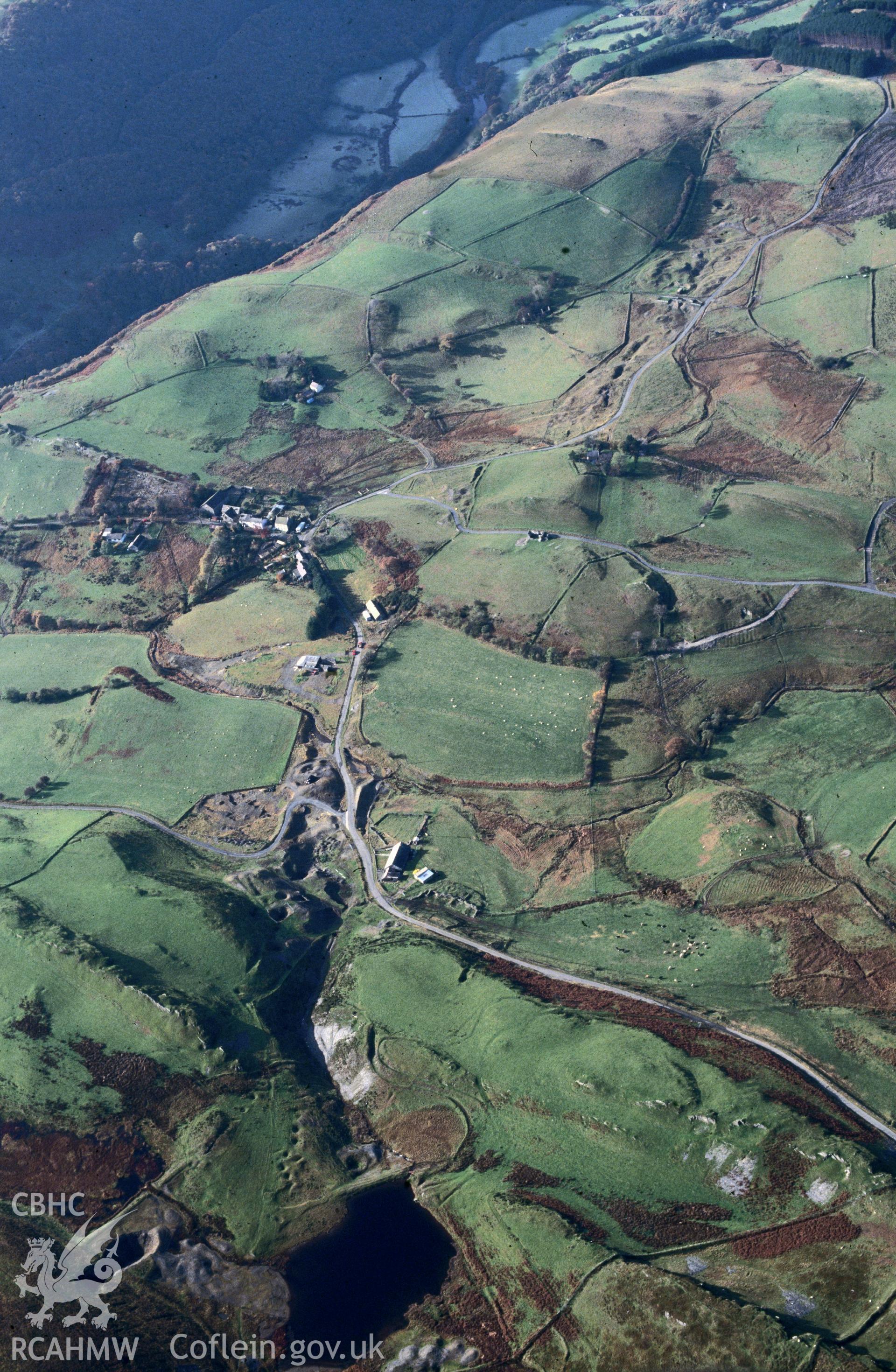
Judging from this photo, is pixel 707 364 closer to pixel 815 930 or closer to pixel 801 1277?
pixel 815 930

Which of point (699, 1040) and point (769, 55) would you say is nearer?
point (699, 1040)

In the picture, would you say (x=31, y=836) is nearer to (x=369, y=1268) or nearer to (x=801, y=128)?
(x=369, y=1268)

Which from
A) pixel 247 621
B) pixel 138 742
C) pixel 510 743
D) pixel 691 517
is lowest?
pixel 510 743

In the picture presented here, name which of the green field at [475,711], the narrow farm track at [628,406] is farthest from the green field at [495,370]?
the green field at [475,711]

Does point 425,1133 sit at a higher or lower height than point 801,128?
lower

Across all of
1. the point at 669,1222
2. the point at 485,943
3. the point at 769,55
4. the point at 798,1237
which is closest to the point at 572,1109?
the point at 669,1222

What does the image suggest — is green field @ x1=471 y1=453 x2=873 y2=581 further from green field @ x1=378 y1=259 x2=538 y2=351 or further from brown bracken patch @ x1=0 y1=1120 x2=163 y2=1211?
brown bracken patch @ x1=0 y1=1120 x2=163 y2=1211
